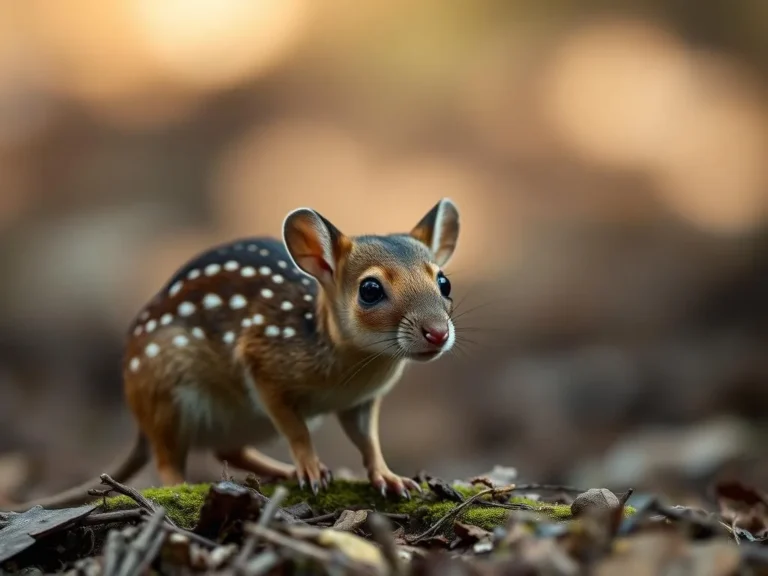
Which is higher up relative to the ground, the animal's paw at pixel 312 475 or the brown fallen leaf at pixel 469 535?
the brown fallen leaf at pixel 469 535

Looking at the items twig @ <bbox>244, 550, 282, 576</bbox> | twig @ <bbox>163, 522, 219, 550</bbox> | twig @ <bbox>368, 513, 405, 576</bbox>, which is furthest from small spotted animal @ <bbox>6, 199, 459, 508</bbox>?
twig @ <bbox>368, 513, 405, 576</bbox>

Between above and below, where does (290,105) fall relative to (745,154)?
above

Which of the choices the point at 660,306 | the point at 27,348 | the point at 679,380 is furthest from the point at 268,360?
the point at 660,306

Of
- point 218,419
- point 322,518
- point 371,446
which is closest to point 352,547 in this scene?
point 322,518

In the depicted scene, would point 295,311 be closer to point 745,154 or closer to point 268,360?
point 268,360

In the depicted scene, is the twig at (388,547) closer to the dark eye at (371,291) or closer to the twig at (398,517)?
the twig at (398,517)

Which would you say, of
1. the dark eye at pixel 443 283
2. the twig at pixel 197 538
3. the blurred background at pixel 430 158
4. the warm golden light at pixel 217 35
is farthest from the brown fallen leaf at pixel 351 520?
the warm golden light at pixel 217 35
